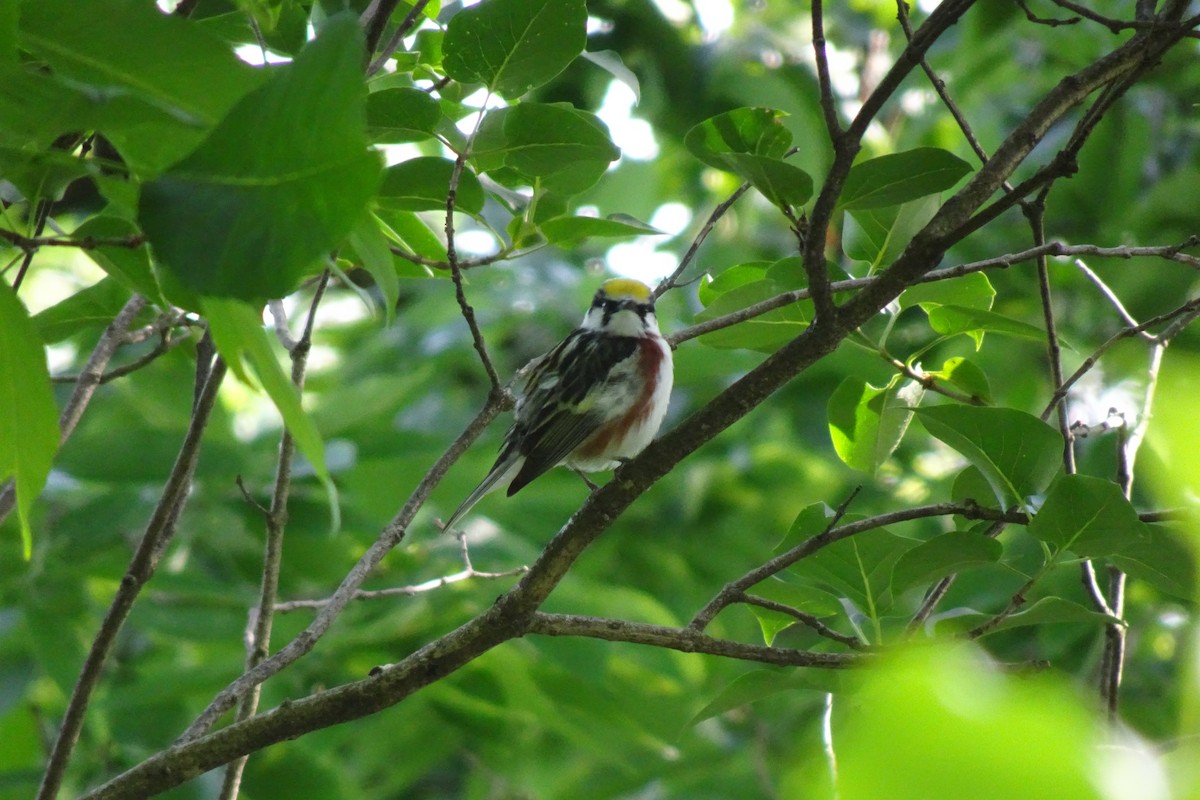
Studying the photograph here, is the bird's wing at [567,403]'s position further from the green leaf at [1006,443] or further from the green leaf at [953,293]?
the green leaf at [1006,443]

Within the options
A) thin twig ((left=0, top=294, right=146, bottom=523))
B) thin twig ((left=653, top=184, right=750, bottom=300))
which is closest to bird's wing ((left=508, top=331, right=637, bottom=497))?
thin twig ((left=653, top=184, right=750, bottom=300))

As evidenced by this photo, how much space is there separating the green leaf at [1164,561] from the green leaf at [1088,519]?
0.06 ft

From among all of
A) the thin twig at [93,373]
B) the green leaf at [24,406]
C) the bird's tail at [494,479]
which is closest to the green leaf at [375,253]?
the green leaf at [24,406]

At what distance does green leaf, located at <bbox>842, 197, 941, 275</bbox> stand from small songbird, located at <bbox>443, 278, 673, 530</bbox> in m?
1.81

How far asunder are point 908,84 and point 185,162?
623cm

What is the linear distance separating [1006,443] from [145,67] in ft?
4.61

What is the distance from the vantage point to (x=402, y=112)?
1902 millimetres

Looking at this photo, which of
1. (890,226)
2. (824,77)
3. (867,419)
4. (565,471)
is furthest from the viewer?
(565,471)

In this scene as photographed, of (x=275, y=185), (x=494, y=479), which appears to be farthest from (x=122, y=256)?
(x=494, y=479)

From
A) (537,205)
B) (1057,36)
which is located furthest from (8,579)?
(1057,36)

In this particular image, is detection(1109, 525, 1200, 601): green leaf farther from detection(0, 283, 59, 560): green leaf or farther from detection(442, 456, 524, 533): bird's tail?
detection(442, 456, 524, 533): bird's tail

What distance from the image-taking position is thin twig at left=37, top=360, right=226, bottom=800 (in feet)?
7.05

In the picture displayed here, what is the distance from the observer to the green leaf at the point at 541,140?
1937 millimetres

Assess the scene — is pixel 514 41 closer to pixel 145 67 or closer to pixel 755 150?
pixel 755 150
